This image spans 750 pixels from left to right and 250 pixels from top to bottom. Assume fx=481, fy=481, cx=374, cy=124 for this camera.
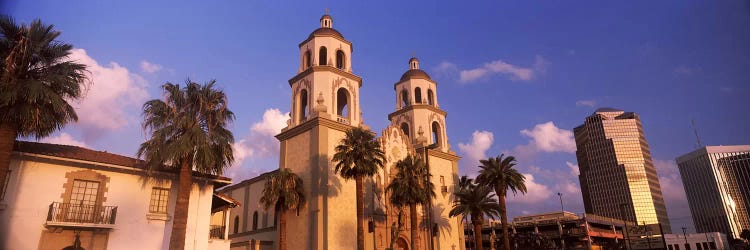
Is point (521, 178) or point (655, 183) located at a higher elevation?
point (655, 183)

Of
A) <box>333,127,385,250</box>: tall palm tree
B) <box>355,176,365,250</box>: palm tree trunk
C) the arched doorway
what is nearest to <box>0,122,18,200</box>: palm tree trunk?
<box>333,127,385,250</box>: tall palm tree

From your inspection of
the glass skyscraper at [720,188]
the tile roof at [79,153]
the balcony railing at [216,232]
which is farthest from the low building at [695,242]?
the tile roof at [79,153]

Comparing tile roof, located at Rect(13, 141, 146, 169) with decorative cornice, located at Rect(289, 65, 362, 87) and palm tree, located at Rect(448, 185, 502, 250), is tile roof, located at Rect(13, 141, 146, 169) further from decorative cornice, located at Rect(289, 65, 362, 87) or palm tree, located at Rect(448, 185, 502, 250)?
palm tree, located at Rect(448, 185, 502, 250)

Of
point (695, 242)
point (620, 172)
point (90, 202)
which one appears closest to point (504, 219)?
point (90, 202)

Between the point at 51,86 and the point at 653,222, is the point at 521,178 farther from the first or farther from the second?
the point at 653,222

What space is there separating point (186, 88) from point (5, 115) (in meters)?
8.12

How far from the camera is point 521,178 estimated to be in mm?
48406

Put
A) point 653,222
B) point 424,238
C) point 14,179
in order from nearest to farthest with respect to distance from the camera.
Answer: point 14,179 < point 424,238 < point 653,222

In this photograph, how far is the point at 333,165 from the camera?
40.1 m

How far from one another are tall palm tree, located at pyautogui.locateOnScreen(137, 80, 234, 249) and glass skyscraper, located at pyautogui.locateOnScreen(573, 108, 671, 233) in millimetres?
169419

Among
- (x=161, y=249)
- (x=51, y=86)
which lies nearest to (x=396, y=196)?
(x=161, y=249)

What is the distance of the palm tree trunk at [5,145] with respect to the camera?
18781 mm

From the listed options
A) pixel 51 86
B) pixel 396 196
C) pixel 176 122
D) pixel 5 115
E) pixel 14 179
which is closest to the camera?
pixel 5 115

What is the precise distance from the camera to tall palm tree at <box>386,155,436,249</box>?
39.8 metres
